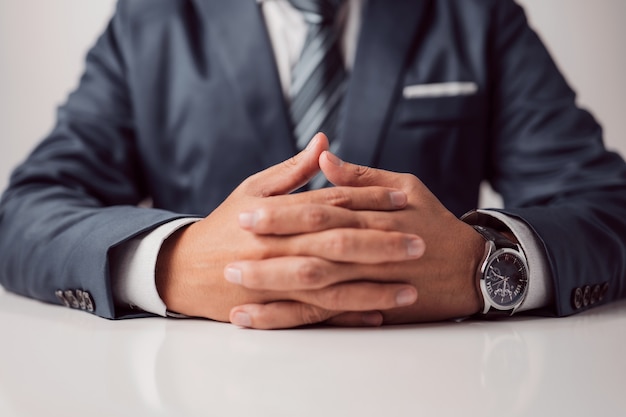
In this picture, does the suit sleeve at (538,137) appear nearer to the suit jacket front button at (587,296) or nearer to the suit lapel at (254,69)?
the suit jacket front button at (587,296)

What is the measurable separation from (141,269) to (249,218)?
0.18m

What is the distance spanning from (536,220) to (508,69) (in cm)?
62

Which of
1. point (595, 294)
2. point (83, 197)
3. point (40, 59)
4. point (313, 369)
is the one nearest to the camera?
point (313, 369)

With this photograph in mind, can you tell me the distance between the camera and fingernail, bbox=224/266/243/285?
1.06 metres

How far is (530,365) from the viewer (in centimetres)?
91

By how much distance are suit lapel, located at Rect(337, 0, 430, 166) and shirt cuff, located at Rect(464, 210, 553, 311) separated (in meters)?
0.46

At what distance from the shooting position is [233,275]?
1.07 meters

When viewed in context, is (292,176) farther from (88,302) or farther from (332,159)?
(88,302)

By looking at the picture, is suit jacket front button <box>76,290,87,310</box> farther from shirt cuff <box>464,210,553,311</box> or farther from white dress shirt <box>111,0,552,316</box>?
shirt cuff <box>464,210,553,311</box>

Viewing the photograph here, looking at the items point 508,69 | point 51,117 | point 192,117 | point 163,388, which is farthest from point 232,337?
point 51,117

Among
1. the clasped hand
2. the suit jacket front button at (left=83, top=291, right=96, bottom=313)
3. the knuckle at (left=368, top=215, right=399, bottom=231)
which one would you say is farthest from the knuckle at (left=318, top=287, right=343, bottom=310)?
the suit jacket front button at (left=83, top=291, right=96, bottom=313)

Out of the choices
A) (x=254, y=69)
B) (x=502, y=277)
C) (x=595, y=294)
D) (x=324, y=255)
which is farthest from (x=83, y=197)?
(x=595, y=294)

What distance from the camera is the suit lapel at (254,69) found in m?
1.62

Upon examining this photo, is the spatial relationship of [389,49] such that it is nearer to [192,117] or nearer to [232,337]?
[192,117]
